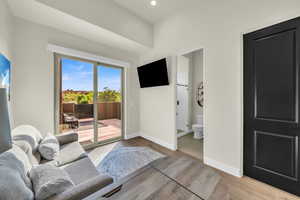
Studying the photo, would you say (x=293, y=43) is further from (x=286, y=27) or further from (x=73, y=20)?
(x=73, y=20)

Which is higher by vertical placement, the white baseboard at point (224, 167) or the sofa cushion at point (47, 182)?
the sofa cushion at point (47, 182)

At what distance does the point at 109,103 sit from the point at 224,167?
3010 millimetres

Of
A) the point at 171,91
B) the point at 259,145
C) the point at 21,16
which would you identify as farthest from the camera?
the point at 171,91

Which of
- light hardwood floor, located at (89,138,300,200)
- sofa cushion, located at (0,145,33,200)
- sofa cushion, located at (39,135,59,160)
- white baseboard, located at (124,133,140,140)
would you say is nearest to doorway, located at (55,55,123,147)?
white baseboard, located at (124,133,140,140)

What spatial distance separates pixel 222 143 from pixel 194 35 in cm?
218

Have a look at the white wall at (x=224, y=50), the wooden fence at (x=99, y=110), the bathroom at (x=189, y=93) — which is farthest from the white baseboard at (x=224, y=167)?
the wooden fence at (x=99, y=110)

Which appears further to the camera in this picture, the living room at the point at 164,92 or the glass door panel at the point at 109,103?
the glass door panel at the point at 109,103

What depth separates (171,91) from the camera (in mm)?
3107

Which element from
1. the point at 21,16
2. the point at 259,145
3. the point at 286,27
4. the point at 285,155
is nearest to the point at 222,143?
the point at 259,145

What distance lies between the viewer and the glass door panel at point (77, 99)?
9.21 ft

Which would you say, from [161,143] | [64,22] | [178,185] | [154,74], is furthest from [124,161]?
[64,22]

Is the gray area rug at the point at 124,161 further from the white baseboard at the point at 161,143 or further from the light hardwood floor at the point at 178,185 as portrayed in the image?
the light hardwood floor at the point at 178,185

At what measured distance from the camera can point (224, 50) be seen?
2.15 metres

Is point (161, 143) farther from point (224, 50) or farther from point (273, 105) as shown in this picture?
point (224, 50)
